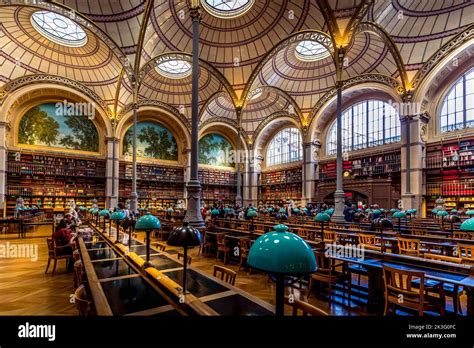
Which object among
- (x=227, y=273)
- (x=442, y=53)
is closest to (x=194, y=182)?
(x=227, y=273)

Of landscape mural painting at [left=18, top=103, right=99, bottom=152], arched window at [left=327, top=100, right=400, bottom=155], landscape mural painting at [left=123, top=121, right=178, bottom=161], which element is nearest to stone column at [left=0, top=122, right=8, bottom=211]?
landscape mural painting at [left=18, top=103, right=99, bottom=152]

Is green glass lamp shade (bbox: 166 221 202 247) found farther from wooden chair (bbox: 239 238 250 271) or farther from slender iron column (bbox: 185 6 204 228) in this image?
slender iron column (bbox: 185 6 204 228)

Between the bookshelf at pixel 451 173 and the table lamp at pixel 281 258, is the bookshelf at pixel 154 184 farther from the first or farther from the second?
the table lamp at pixel 281 258

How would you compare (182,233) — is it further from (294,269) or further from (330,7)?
(330,7)

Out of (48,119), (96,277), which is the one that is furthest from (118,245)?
(48,119)

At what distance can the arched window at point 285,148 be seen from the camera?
78.7 ft

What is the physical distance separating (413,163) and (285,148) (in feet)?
39.4

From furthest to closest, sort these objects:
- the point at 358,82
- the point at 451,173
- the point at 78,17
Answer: the point at 358,82
the point at 451,173
the point at 78,17

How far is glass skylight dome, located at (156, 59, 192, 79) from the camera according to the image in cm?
2047

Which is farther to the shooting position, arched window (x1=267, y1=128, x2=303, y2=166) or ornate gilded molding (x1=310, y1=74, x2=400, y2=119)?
arched window (x1=267, y1=128, x2=303, y2=166)

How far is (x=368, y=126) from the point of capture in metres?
18.5

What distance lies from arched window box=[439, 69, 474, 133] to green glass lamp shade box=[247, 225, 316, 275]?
58.0 feet

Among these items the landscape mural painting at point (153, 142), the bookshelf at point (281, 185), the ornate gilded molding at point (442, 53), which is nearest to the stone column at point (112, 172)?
the landscape mural painting at point (153, 142)

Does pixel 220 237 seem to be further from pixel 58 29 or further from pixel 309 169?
pixel 58 29
